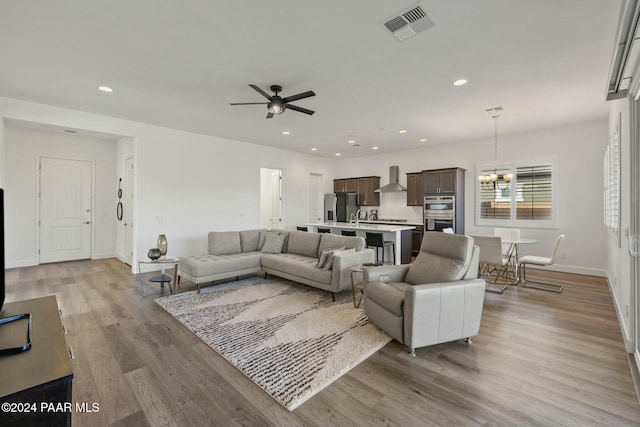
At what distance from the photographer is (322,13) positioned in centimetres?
240

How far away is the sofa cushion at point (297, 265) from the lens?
420cm

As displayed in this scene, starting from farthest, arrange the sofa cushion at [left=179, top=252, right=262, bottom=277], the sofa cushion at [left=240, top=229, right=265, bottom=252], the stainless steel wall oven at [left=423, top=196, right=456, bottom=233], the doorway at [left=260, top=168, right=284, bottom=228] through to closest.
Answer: the doorway at [left=260, top=168, right=284, bottom=228] < the stainless steel wall oven at [left=423, top=196, right=456, bottom=233] < the sofa cushion at [left=240, top=229, right=265, bottom=252] < the sofa cushion at [left=179, top=252, right=262, bottom=277]

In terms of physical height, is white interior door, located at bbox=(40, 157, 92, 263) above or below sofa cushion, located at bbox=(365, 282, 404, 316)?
above

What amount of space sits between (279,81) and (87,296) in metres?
4.10

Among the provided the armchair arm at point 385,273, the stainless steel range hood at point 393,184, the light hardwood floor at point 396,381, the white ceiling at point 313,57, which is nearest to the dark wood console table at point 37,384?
the light hardwood floor at point 396,381

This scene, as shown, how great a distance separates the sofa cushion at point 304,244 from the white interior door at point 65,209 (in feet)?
16.8

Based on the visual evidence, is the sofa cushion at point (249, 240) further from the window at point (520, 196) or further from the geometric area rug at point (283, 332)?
the window at point (520, 196)

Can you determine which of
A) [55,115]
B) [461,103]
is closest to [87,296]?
[55,115]

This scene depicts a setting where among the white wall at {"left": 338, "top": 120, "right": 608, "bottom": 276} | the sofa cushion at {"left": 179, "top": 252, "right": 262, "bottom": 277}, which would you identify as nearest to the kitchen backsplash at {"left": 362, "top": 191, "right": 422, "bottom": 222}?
the white wall at {"left": 338, "top": 120, "right": 608, "bottom": 276}

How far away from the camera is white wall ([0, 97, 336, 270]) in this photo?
5.18m

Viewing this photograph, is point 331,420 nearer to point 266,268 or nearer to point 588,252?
point 266,268

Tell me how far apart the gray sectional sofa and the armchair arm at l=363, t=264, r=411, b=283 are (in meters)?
0.76

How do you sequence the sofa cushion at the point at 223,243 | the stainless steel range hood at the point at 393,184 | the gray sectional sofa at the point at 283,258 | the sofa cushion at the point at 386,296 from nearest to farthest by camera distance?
the sofa cushion at the point at 386,296
the gray sectional sofa at the point at 283,258
the sofa cushion at the point at 223,243
the stainless steel range hood at the point at 393,184

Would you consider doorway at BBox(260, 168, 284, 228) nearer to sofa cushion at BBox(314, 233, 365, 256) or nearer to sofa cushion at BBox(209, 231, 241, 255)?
sofa cushion at BBox(209, 231, 241, 255)
